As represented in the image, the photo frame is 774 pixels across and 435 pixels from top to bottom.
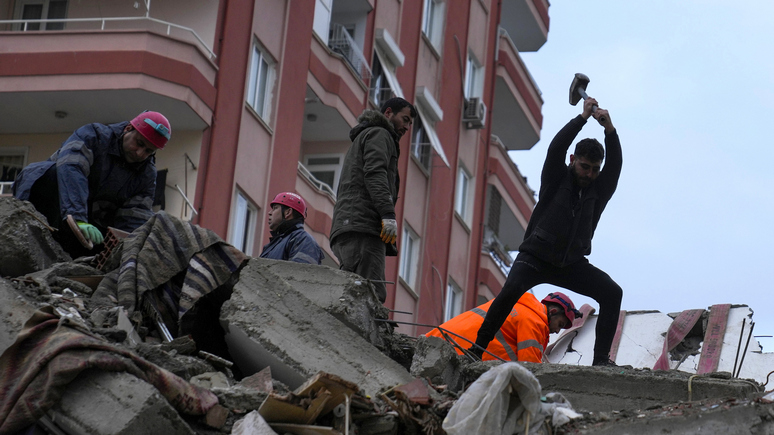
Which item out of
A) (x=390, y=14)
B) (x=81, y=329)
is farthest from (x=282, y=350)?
(x=390, y=14)

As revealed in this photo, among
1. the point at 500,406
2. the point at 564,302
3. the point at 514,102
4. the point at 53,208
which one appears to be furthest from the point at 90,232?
the point at 514,102

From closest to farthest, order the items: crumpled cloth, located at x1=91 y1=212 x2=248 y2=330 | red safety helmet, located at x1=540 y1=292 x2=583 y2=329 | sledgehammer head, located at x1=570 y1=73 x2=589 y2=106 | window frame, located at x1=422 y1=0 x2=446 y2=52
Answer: crumpled cloth, located at x1=91 y1=212 x2=248 y2=330 → sledgehammer head, located at x1=570 y1=73 x2=589 y2=106 → red safety helmet, located at x1=540 y1=292 x2=583 y2=329 → window frame, located at x1=422 y1=0 x2=446 y2=52

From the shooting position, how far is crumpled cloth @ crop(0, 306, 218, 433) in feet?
17.9

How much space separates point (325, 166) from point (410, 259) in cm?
356

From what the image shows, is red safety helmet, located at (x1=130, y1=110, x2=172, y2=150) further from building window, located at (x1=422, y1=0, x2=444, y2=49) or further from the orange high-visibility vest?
building window, located at (x1=422, y1=0, x2=444, y2=49)

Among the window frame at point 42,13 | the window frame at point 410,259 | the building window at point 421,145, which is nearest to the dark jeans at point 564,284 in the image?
the window frame at point 42,13

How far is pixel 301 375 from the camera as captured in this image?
6691 millimetres

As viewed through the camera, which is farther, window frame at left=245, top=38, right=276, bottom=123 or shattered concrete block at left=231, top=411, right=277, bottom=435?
window frame at left=245, top=38, right=276, bottom=123

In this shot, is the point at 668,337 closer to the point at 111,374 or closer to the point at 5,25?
the point at 111,374

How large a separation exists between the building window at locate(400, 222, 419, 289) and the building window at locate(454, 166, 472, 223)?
8.12 ft

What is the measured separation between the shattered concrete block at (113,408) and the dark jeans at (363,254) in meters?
3.16

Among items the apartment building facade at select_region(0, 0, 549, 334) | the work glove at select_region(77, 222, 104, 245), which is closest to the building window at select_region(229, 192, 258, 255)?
the apartment building facade at select_region(0, 0, 549, 334)

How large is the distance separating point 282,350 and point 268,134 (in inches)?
499

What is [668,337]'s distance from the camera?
11.0m
